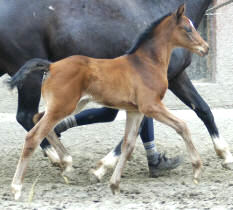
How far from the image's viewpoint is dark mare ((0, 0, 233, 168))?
5.00 meters

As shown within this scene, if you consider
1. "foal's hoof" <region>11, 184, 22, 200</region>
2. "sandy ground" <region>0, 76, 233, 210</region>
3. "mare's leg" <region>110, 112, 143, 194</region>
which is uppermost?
"mare's leg" <region>110, 112, 143, 194</region>

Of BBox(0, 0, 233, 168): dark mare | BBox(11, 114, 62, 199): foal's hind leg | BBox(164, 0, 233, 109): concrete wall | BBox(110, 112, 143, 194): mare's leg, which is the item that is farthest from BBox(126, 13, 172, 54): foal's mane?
BBox(164, 0, 233, 109): concrete wall

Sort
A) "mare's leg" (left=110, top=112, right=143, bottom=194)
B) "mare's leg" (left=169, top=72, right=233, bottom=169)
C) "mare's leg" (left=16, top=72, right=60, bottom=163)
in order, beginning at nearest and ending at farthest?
"mare's leg" (left=110, top=112, right=143, bottom=194), "mare's leg" (left=16, top=72, right=60, bottom=163), "mare's leg" (left=169, top=72, right=233, bottom=169)

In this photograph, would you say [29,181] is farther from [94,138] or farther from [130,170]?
[94,138]

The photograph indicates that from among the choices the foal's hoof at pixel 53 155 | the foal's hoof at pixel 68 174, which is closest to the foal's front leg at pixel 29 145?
the foal's hoof at pixel 68 174

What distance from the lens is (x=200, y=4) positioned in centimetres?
541

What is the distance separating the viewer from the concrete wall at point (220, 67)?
21.9ft

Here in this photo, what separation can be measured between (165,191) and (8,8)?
1946mm

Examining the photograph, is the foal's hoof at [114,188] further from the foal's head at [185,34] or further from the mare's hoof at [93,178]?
the foal's head at [185,34]

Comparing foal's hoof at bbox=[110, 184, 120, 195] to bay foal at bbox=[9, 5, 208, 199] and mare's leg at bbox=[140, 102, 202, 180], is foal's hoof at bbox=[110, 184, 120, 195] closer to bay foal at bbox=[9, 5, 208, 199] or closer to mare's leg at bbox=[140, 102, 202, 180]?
bay foal at bbox=[9, 5, 208, 199]

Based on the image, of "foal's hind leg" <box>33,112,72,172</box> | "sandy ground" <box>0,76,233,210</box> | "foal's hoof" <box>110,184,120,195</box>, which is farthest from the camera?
"foal's hind leg" <box>33,112,72,172</box>

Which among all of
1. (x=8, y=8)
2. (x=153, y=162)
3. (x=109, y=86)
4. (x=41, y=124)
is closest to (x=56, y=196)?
(x=41, y=124)

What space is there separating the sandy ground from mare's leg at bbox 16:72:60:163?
0.79ft

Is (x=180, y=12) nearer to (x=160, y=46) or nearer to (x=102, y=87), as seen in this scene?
(x=160, y=46)
